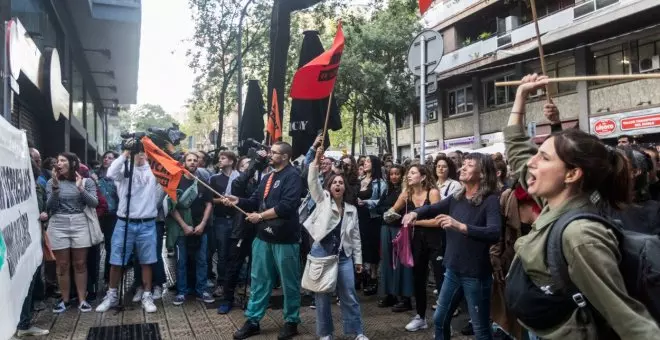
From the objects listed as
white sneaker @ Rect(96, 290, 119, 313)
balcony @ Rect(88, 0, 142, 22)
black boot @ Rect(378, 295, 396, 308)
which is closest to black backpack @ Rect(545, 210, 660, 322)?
black boot @ Rect(378, 295, 396, 308)

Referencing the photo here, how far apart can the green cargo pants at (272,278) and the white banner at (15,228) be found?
203cm

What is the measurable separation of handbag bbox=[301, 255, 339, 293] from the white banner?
7.65ft

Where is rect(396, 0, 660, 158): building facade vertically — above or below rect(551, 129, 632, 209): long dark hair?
above

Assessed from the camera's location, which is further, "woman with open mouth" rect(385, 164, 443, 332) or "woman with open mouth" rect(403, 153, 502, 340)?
"woman with open mouth" rect(385, 164, 443, 332)

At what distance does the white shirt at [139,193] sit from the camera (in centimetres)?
679

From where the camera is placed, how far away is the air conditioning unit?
727 inches

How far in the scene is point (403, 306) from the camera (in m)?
6.78

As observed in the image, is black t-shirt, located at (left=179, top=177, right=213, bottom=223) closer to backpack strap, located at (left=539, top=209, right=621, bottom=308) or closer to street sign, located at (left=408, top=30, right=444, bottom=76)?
street sign, located at (left=408, top=30, right=444, bottom=76)

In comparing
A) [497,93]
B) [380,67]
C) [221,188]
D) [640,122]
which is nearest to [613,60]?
[640,122]

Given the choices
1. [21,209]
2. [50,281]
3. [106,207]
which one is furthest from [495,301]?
[50,281]

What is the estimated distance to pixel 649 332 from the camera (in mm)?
1784

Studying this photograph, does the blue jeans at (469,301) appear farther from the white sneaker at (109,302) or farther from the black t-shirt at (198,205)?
the white sneaker at (109,302)

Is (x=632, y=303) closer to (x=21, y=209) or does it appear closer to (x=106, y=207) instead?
(x=21, y=209)

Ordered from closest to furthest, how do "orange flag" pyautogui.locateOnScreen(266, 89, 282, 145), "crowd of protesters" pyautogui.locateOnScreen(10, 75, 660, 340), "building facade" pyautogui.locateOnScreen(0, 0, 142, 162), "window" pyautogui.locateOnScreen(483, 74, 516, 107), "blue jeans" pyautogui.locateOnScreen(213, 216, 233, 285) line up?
"crowd of protesters" pyautogui.locateOnScreen(10, 75, 660, 340)
"blue jeans" pyautogui.locateOnScreen(213, 216, 233, 285)
"orange flag" pyautogui.locateOnScreen(266, 89, 282, 145)
"building facade" pyautogui.locateOnScreen(0, 0, 142, 162)
"window" pyautogui.locateOnScreen(483, 74, 516, 107)
